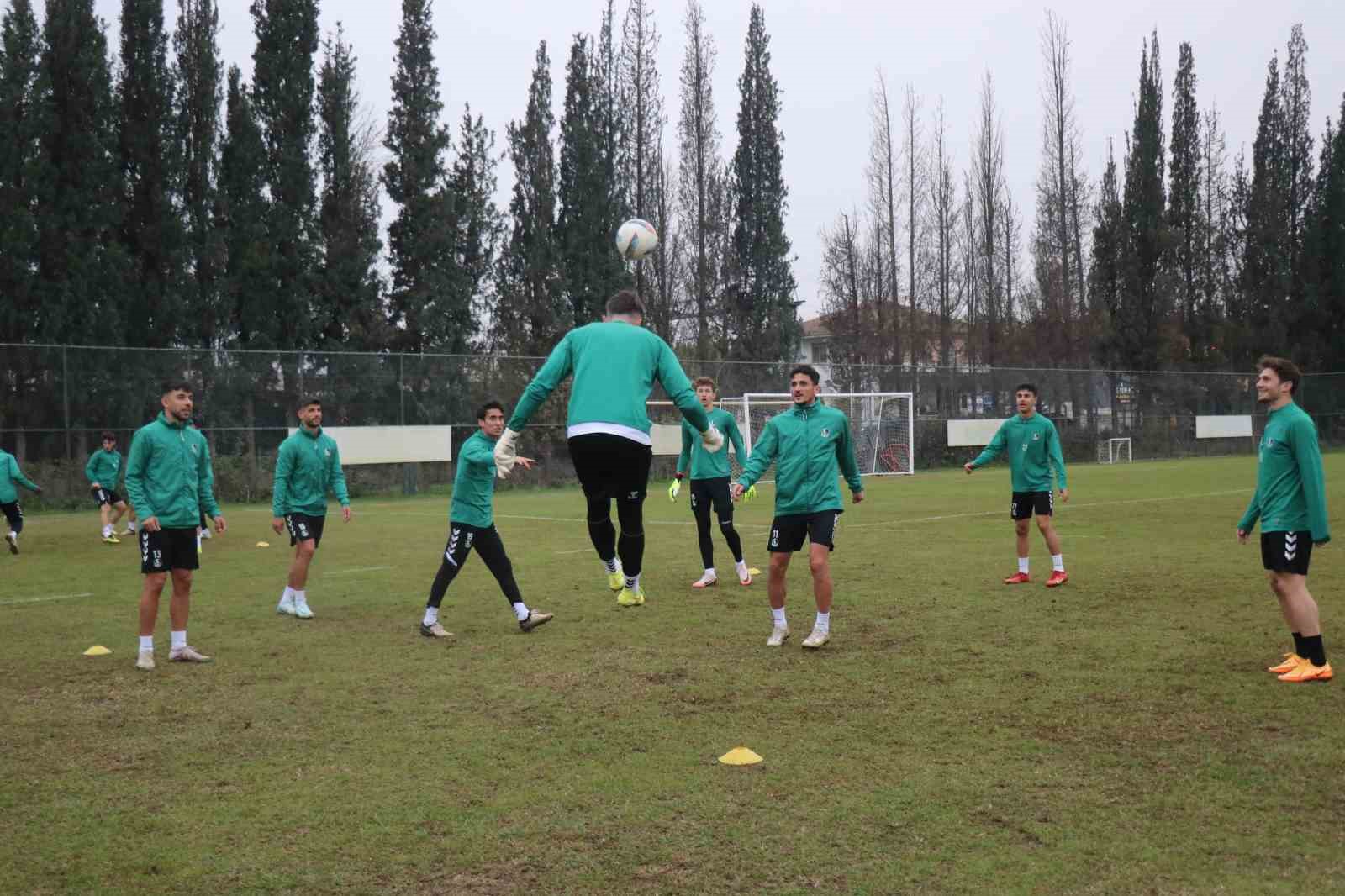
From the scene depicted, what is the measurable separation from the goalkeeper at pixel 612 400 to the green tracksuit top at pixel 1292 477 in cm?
350

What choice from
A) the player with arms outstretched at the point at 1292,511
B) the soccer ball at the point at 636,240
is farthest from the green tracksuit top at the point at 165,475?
the player with arms outstretched at the point at 1292,511

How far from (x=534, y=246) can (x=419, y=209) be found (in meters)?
5.29

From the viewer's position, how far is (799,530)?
28.5ft

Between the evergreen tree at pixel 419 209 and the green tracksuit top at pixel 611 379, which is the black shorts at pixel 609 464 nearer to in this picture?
the green tracksuit top at pixel 611 379

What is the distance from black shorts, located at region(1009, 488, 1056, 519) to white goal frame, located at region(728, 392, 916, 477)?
22.1 m

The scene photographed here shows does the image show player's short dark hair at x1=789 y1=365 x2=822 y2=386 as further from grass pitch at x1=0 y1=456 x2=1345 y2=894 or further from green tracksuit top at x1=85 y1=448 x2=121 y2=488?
green tracksuit top at x1=85 y1=448 x2=121 y2=488

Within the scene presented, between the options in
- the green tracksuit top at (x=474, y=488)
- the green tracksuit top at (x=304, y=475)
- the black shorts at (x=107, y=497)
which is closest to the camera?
the green tracksuit top at (x=474, y=488)

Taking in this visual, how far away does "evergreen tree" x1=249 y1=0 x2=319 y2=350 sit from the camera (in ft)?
118

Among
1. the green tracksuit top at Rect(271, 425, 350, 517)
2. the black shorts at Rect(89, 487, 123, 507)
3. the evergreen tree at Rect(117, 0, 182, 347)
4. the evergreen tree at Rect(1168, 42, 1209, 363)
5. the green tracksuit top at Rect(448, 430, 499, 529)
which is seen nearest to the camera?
the green tracksuit top at Rect(448, 430, 499, 529)

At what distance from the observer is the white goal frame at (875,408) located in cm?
3626

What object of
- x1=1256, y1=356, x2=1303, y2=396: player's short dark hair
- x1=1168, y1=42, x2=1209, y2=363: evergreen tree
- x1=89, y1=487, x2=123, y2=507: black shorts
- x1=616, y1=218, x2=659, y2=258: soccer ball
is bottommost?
x1=89, y1=487, x2=123, y2=507: black shorts

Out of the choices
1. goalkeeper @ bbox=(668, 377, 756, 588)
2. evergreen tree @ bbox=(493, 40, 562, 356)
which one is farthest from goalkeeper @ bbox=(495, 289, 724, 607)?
evergreen tree @ bbox=(493, 40, 562, 356)

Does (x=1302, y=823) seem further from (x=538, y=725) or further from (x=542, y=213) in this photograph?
(x=542, y=213)

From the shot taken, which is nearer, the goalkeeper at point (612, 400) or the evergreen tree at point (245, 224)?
the goalkeeper at point (612, 400)
